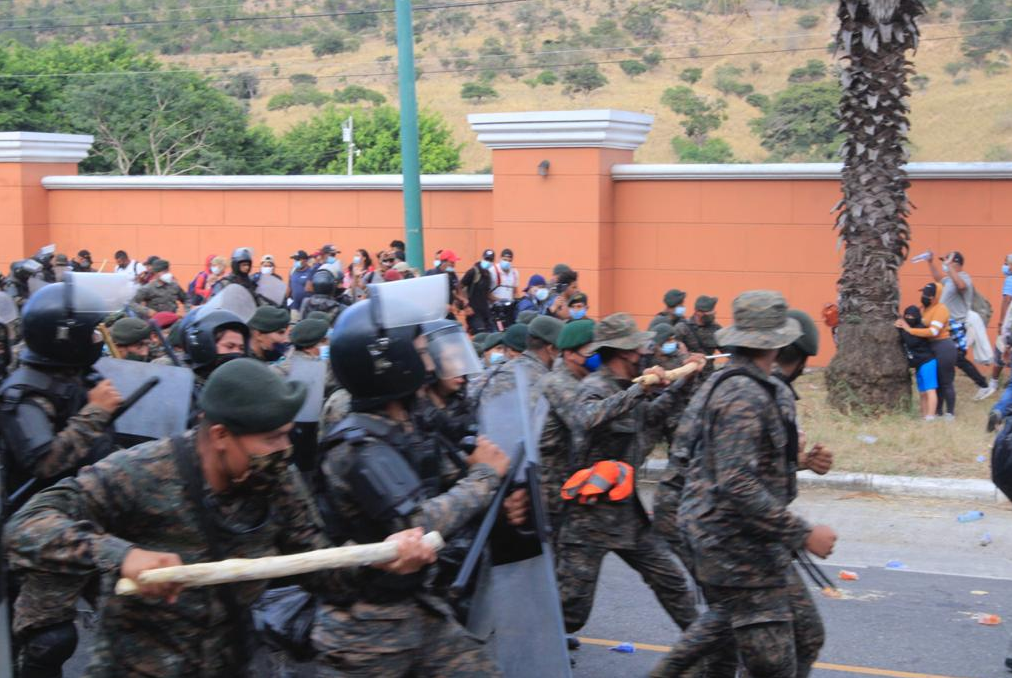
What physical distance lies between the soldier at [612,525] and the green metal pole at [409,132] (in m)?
8.68

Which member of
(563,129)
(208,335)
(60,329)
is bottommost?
(208,335)

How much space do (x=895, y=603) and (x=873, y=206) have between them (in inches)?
236

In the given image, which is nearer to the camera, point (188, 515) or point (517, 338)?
point (188, 515)

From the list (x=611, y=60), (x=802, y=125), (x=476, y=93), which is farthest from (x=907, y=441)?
(x=611, y=60)

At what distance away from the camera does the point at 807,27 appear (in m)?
59.8

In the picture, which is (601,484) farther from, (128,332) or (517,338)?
(128,332)

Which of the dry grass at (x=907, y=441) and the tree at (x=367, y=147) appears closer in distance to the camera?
the dry grass at (x=907, y=441)

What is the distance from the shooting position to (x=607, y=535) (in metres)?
5.66

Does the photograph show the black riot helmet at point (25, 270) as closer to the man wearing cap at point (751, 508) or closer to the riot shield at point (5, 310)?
the riot shield at point (5, 310)

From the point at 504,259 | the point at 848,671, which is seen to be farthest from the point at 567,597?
the point at 504,259

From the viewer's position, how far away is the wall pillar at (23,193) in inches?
A: 806

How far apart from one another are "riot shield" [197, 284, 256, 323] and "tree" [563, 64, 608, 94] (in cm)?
5071

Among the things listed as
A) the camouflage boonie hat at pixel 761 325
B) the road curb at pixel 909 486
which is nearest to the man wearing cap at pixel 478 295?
the road curb at pixel 909 486

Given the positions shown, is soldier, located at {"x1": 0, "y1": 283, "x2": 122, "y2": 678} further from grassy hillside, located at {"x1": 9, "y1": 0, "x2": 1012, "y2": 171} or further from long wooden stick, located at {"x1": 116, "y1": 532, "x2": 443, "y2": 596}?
grassy hillside, located at {"x1": 9, "y1": 0, "x2": 1012, "y2": 171}
